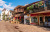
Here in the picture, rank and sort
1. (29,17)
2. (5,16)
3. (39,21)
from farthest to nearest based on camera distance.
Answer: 1. (5,16)
2. (29,17)
3. (39,21)

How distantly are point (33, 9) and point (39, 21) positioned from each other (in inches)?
225

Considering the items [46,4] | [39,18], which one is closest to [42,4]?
[46,4]

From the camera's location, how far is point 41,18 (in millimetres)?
18141

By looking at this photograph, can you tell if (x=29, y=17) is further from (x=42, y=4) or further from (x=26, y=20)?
(x=42, y=4)

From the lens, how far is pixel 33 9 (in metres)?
22.0

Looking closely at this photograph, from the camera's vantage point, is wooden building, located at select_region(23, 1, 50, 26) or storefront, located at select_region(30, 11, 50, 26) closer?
storefront, located at select_region(30, 11, 50, 26)

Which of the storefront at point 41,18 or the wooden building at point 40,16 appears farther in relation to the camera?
the wooden building at point 40,16

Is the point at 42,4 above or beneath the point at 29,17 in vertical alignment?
above

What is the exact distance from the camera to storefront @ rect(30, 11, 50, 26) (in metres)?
15.4

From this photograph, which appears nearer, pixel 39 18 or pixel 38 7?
pixel 39 18

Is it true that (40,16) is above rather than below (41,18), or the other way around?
above

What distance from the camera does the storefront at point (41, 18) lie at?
15434mm

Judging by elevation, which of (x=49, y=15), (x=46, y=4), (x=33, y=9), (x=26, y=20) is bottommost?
(x=26, y=20)

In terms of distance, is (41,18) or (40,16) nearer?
(40,16)
